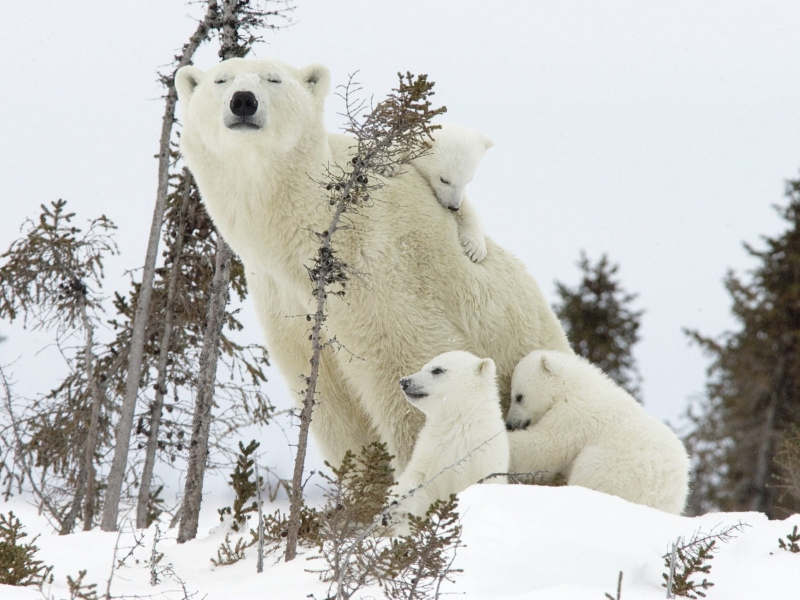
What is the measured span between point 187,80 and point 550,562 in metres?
3.89

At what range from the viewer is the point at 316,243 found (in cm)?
556

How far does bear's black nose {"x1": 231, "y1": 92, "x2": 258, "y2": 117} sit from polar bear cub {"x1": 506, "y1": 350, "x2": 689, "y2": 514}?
8.08ft

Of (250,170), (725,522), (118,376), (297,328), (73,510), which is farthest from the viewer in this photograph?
(118,376)

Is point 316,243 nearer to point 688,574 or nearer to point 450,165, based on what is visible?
point 450,165

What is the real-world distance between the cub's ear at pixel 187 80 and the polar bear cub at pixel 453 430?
242 centimetres

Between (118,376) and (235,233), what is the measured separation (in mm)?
3511

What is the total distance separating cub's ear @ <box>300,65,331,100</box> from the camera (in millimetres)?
5711

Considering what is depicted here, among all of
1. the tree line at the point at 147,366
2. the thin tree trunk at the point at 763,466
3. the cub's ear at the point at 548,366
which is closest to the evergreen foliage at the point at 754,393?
the thin tree trunk at the point at 763,466

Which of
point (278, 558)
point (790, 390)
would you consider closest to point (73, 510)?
point (278, 558)

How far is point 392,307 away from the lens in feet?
18.1

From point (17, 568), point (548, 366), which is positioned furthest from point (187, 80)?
point (17, 568)

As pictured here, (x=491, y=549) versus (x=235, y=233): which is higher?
(x=235, y=233)

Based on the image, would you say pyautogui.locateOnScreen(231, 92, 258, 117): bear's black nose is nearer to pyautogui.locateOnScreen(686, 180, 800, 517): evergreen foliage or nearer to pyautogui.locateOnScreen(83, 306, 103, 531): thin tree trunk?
pyautogui.locateOnScreen(83, 306, 103, 531): thin tree trunk

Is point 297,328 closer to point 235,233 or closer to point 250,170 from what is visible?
point 235,233
